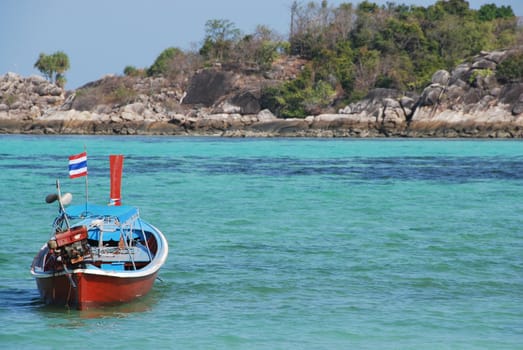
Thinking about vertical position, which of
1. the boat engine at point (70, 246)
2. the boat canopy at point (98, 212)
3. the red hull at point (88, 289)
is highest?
the boat canopy at point (98, 212)

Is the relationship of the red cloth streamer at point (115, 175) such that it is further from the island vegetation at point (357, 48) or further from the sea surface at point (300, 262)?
the island vegetation at point (357, 48)

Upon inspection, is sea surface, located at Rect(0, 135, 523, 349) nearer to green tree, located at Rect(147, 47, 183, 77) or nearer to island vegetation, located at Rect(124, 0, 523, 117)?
island vegetation, located at Rect(124, 0, 523, 117)

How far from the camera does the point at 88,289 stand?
13.9 metres

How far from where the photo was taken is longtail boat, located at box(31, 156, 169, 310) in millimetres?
13695

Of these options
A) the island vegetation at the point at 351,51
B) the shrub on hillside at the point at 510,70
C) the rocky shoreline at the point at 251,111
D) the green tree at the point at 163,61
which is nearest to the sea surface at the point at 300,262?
the rocky shoreline at the point at 251,111

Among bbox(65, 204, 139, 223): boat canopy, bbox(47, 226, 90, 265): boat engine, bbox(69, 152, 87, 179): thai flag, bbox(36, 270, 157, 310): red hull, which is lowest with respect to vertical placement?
bbox(36, 270, 157, 310): red hull

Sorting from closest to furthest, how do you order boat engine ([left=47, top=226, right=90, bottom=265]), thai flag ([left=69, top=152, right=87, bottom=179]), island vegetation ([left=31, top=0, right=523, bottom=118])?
boat engine ([left=47, top=226, right=90, bottom=265]), thai flag ([left=69, top=152, right=87, bottom=179]), island vegetation ([left=31, top=0, right=523, bottom=118])

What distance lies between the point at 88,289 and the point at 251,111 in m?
83.3

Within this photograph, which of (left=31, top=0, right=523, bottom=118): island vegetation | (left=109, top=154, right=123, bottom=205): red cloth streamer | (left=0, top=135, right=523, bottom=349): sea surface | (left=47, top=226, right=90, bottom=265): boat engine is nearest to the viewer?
(left=47, top=226, right=90, bottom=265): boat engine

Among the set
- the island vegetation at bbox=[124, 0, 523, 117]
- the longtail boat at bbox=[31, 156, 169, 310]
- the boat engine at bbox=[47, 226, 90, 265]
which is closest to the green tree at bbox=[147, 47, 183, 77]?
the island vegetation at bbox=[124, 0, 523, 117]

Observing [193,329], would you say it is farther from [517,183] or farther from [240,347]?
[517,183]

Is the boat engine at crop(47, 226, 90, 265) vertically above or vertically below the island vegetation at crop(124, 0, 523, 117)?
below

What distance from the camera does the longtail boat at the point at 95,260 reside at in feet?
44.9

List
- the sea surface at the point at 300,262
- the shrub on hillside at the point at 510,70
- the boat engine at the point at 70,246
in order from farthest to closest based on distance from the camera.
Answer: the shrub on hillside at the point at 510,70 < the sea surface at the point at 300,262 < the boat engine at the point at 70,246
